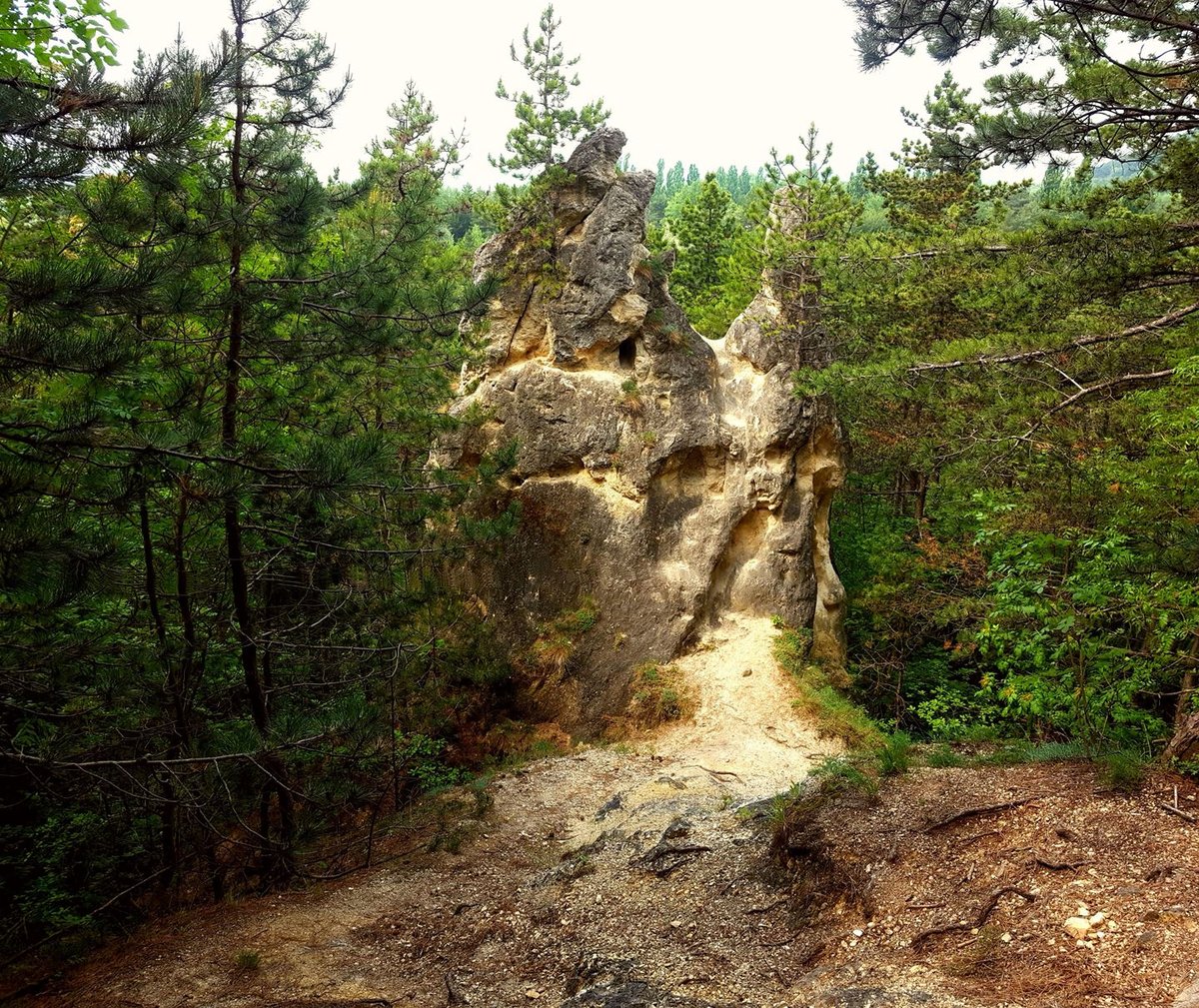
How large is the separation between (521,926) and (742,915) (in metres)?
2.04

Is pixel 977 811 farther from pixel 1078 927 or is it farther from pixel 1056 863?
pixel 1078 927

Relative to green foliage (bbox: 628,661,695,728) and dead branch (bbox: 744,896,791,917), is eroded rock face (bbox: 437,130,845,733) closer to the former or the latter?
green foliage (bbox: 628,661,695,728)

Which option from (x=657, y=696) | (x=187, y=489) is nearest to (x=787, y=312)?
(x=657, y=696)

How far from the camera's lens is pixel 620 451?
542 inches

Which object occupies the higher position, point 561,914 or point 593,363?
point 593,363

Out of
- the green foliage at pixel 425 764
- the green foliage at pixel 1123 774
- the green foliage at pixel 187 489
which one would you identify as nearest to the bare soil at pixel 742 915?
the green foliage at pixel 1123 774

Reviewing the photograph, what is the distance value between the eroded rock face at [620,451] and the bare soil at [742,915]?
15.4ft

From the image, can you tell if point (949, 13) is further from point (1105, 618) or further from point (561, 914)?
point (561, 914)

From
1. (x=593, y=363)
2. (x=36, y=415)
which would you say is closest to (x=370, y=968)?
(x=36, y=415)

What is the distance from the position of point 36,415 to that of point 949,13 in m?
8.04

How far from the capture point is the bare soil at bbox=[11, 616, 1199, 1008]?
4.05 meters

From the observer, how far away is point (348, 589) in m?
7.93

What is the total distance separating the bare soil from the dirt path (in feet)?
0.08

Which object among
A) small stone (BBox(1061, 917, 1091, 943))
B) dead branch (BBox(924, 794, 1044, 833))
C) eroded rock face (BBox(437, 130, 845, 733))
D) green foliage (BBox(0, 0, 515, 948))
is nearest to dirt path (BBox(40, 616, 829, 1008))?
green foliage (BBox(0, 0, 515, 948))
